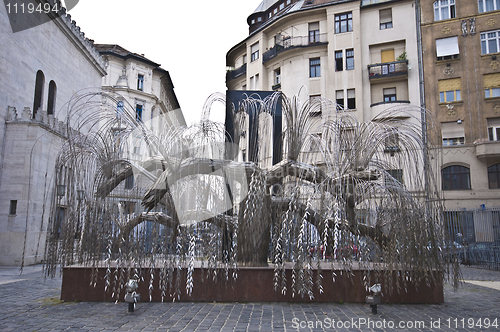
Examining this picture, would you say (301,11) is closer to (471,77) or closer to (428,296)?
(471,77)

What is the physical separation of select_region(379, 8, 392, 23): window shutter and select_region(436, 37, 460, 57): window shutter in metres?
4.18

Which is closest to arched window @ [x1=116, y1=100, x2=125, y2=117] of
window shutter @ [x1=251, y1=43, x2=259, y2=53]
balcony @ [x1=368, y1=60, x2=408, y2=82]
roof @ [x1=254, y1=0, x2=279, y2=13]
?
balcony @ [x1=368, y1=60, x2=408, y2=82]

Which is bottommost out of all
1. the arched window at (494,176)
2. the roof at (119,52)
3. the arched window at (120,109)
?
the arched window at (120,109)

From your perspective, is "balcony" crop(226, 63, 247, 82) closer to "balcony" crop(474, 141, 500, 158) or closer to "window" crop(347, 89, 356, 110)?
"window" crop(347, 89, 356, 110)

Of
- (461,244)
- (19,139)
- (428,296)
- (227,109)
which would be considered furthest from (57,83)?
(461,244)

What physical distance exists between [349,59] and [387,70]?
3071 millimetres

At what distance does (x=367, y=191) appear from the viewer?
8180 millimetres

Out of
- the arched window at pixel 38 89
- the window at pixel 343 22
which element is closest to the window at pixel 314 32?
the window at pixel 343 22

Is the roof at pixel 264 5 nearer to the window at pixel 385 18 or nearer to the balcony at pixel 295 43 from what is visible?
the balcony at pixel 295 43

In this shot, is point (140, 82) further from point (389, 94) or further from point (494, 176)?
point (494, 176)

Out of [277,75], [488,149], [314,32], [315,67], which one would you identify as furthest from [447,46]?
[277,75]

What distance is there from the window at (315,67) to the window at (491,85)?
1173 centimetres

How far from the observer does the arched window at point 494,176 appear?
25.9 metres

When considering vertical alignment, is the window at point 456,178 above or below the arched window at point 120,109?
above
